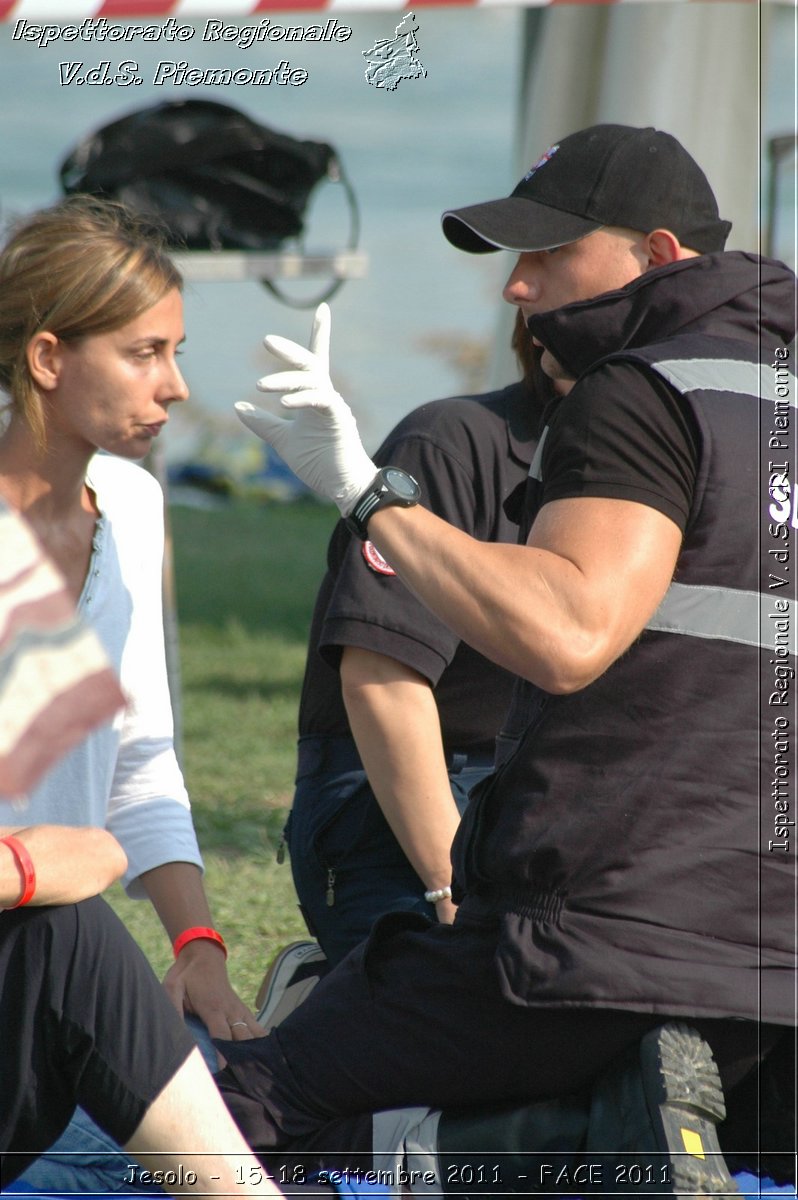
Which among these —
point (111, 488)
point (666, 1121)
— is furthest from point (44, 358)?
point (666, 1121)

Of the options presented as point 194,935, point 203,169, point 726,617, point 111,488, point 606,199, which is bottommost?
point 194,935

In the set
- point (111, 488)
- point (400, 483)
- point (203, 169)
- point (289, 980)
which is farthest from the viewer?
point (203, 169)

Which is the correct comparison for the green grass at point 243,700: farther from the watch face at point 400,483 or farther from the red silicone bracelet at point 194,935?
the watch face at point 400,483

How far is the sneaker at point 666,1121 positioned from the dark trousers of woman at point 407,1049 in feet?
0.11

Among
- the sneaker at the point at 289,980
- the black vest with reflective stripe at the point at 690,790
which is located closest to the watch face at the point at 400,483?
the black vest with reflective stripe at the point at 690,790

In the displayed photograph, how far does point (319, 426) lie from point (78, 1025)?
0.73 metres

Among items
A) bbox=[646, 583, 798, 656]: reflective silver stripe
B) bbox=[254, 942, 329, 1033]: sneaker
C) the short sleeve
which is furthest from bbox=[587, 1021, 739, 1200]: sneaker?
bbox=[254, 942, 329, 1033]: sneaker

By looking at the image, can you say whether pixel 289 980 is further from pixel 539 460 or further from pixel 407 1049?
pixel 539 460

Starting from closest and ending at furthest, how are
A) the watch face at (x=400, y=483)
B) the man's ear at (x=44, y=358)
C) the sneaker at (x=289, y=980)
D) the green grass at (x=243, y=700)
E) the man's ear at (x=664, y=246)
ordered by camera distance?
the watch face at (x=400, y=483) < the man's ear at (x=664, y=246) < the man's ear at (x=44, y=358) < the sneaker at (x=289, y=980) < the green grass at (x=243, y=700)

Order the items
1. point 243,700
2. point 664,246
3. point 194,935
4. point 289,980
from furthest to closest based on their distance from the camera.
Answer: point 243,700
point 289,980
point 194,935
point 664,246

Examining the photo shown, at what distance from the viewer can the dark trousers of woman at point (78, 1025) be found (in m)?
1.50

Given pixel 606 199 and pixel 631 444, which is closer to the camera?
pixel 631 444

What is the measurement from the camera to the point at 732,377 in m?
1.51

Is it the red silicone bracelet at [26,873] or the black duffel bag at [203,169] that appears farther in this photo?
the black duffel bag at [203,169]
